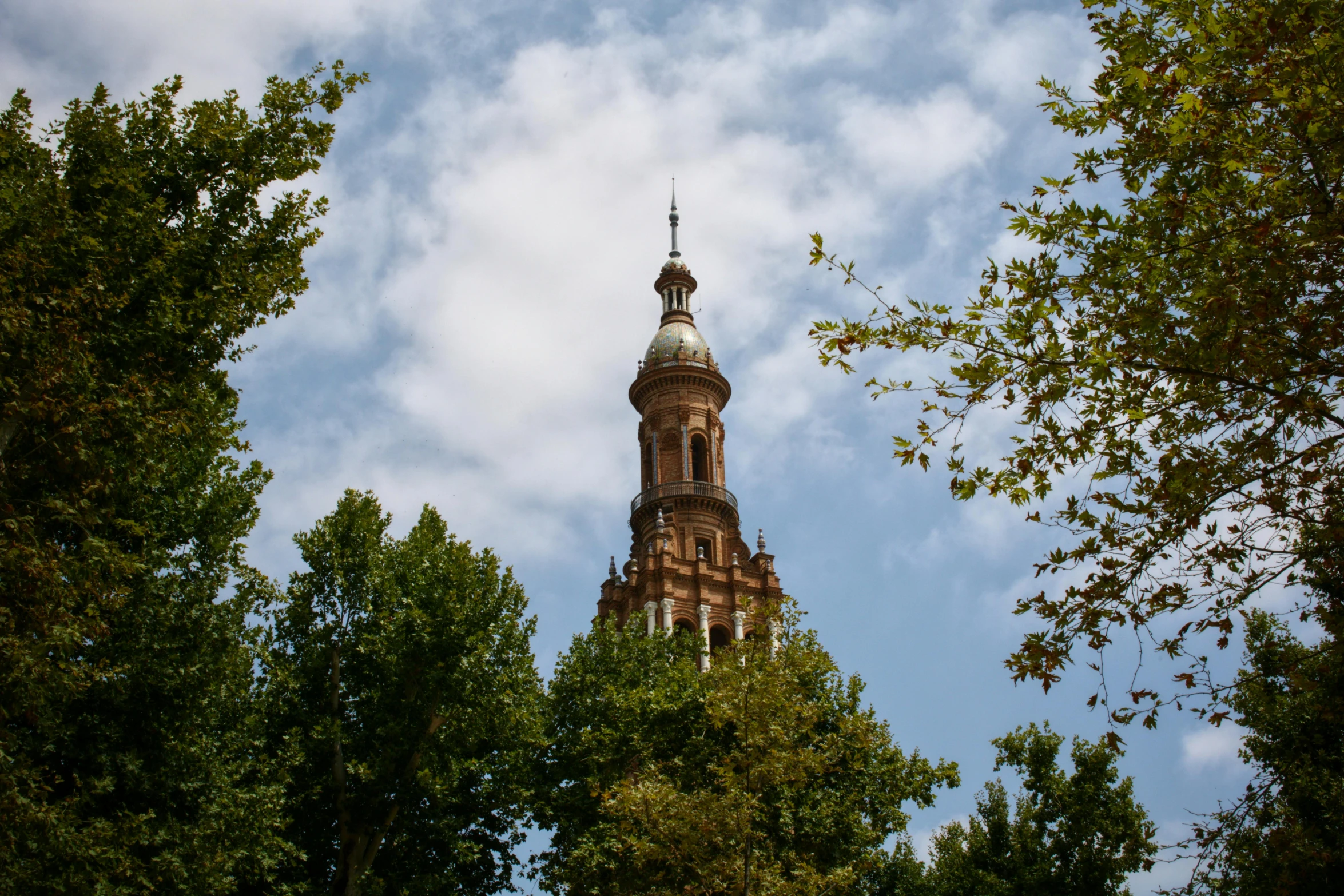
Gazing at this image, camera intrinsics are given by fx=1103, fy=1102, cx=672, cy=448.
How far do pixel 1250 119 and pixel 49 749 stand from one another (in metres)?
18.3

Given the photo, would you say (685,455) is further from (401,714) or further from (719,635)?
(401,714)

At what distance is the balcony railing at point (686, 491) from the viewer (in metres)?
45.9

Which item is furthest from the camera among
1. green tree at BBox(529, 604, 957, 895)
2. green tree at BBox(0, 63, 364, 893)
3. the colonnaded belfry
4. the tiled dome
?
the tiled dome

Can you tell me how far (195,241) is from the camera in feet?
51.2

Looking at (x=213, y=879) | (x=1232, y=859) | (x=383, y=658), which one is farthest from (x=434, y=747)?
(x=1232, y=859)

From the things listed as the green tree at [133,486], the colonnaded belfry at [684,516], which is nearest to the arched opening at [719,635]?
the colonnaded belfry at [684,516]

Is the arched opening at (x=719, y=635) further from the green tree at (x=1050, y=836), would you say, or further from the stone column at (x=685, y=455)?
the green tree at (x=1050, y=836)

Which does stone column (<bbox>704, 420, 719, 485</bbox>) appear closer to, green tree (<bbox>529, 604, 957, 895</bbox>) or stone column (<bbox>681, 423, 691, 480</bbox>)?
stone column (<bbox>681, 423, 691, 480</bbox>)

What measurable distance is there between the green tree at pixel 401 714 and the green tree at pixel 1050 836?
10.5 m

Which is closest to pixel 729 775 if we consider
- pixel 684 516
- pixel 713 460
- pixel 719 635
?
pixel 719 635

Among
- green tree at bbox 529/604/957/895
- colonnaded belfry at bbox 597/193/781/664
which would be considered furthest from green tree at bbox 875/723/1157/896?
colonnaded belfry at bbox 597/193/781/664

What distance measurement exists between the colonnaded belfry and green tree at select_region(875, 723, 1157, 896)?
12492 millimetres

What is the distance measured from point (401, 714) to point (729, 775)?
33.6 ft

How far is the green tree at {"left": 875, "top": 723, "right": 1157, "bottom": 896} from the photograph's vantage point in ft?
86.7
